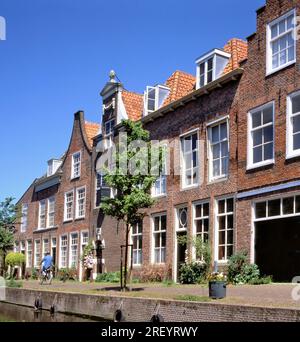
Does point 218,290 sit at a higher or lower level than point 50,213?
lower

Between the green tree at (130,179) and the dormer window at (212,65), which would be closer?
the green tree at (130,179)

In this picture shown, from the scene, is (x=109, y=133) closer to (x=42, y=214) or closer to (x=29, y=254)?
(x=42, y=214)

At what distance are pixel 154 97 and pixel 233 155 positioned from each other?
26.4 ft

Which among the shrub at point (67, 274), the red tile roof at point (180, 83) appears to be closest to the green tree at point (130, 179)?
the red tile roof at point (180, 83)

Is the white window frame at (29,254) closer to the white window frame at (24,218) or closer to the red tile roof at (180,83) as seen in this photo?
the white window frame at (24,218)

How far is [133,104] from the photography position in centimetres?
3033

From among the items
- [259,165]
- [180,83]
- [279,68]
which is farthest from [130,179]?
[180,83]

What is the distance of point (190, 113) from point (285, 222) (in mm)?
7269

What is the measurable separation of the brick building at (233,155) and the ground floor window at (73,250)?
5544 millimetres

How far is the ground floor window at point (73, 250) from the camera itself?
33.5m

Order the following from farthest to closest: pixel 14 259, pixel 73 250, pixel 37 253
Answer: pixel 37 253, pixel 14 259, pixel 73 250

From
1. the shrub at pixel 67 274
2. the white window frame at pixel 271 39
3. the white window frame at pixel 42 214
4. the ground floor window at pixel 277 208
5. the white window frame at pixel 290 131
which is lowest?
the shrub at pixel 67 274

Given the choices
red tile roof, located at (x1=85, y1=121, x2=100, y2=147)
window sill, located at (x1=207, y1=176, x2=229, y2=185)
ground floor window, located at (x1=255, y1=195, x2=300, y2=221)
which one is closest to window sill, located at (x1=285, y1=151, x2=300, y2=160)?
ground floor window, located at (x1=255, y1=195, x2=300, y2=221)
